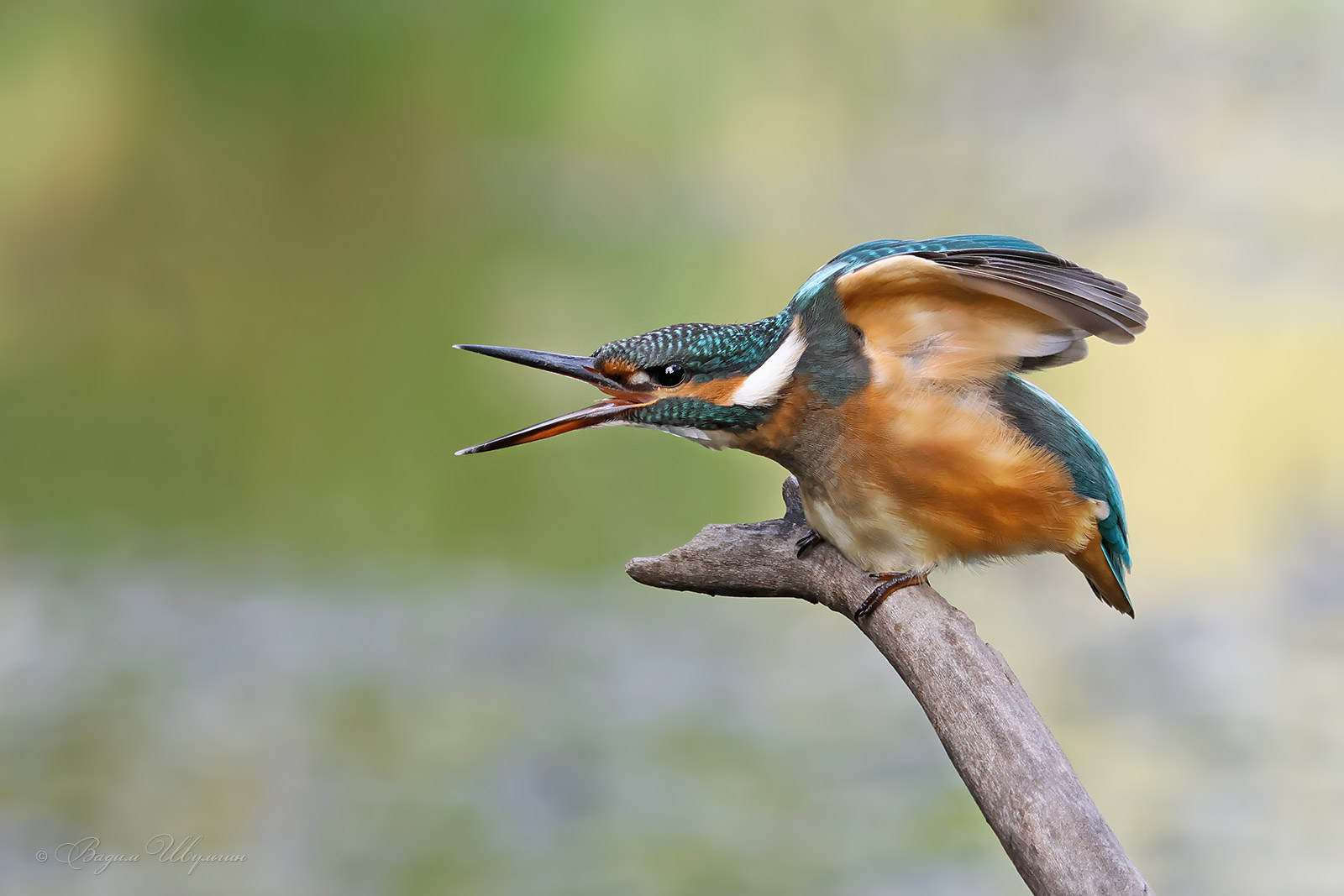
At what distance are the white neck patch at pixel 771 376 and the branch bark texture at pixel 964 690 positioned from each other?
20 cm

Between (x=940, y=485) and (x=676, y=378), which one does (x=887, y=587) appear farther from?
(x=676, y=378)

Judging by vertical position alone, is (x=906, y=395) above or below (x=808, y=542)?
above

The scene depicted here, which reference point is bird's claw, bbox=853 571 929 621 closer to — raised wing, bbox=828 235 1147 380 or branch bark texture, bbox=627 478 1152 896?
branch bark texture, bbox=627 478 1152 896

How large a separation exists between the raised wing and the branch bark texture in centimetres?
22

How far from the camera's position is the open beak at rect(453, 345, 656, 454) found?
99 centimetres

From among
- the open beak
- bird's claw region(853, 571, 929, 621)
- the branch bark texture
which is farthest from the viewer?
bird's claw region(853, 571, 929, 621)

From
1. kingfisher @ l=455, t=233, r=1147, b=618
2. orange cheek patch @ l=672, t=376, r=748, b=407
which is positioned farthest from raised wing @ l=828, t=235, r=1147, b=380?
orange cheek patch @ l=672, t=376, r=748, b=407

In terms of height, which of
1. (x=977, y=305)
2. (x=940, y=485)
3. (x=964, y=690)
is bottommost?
(x=964, y=690)

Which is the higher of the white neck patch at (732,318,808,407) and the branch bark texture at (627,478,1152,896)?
the white neck patch at (732,318,808,407)

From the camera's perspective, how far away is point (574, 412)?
101 cm

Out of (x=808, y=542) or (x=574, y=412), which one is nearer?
(x=574, y=412)

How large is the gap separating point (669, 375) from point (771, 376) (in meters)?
0.09

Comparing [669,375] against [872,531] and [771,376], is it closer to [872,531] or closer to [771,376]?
[771,376]

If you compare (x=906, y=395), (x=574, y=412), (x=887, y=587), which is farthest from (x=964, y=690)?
(x=574, y=412)
